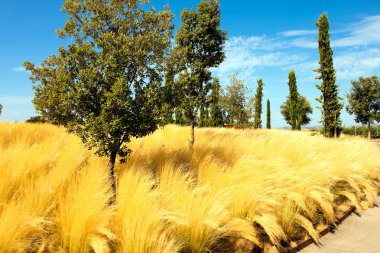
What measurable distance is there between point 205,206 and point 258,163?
3.71 m

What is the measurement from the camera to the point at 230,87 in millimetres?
42156

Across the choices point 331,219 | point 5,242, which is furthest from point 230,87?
point 5,242

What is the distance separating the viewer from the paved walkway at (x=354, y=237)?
206 inches

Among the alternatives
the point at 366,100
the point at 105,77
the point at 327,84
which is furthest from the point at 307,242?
the point at 366,100

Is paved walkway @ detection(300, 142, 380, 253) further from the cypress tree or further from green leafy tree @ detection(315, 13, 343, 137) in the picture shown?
the cypress tree

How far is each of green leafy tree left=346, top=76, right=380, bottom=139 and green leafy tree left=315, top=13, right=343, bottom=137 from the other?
30076mm

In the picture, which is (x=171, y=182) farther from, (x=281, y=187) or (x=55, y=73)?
(x=55, y=73)

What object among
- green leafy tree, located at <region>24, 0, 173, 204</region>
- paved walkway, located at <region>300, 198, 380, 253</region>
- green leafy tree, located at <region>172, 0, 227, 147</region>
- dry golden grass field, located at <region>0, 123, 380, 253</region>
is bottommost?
paved walkway, located at <region>300, 198, 380, 253</region>

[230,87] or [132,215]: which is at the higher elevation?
[230,87]

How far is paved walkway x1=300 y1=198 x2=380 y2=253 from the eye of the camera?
5238 mm

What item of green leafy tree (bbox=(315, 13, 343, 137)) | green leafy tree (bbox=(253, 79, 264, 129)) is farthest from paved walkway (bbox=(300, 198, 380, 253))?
green leafy tree (bbox=(253, 79, 264, 129))

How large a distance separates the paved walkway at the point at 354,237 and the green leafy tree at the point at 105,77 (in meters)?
3.87

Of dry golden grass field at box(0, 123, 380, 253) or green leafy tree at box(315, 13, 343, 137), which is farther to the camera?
green leafy tree at box(315, 13, 343, 137)

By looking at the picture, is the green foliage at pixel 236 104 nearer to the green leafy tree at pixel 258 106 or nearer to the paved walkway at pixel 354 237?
the green leafy tree at pixel 258 106
